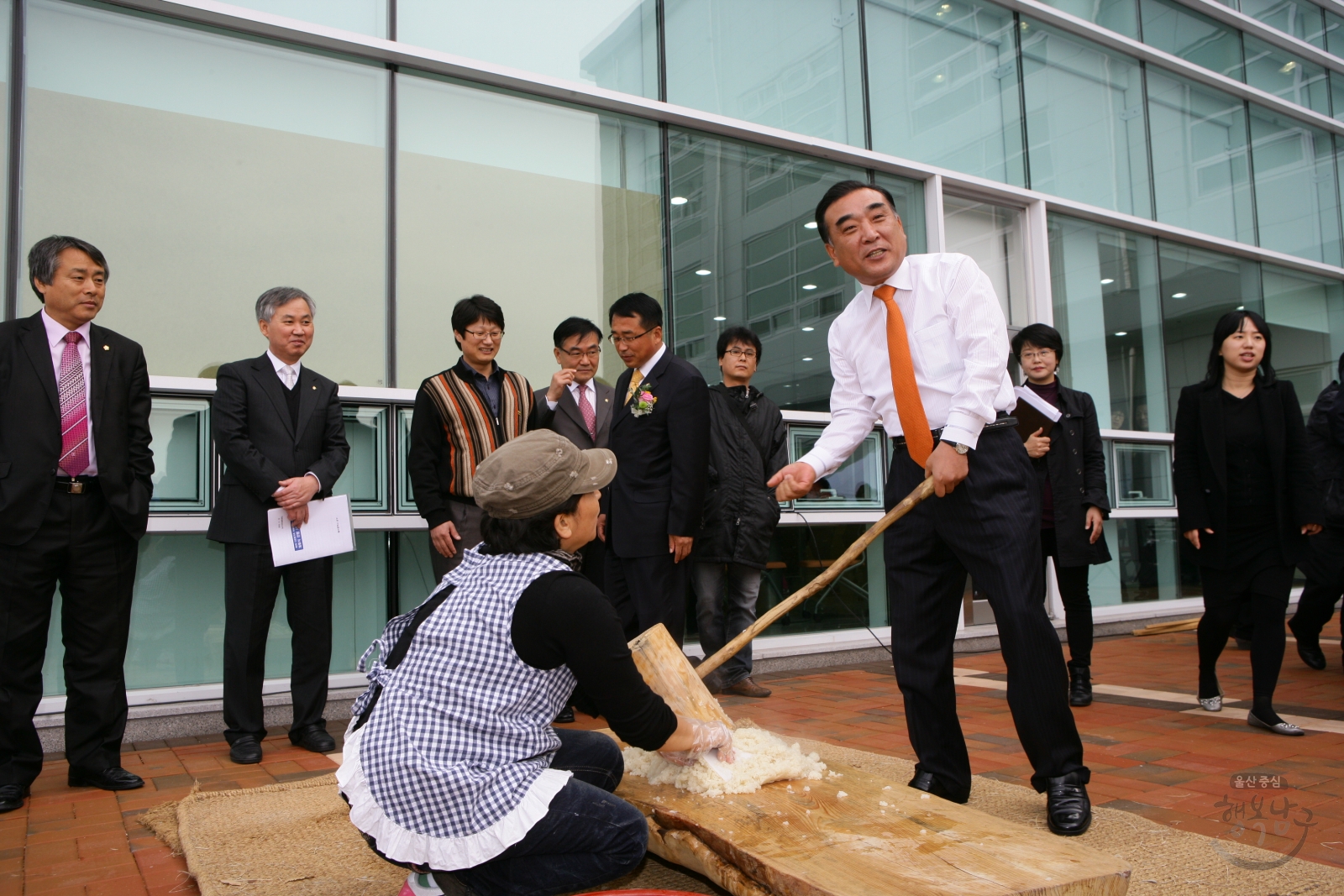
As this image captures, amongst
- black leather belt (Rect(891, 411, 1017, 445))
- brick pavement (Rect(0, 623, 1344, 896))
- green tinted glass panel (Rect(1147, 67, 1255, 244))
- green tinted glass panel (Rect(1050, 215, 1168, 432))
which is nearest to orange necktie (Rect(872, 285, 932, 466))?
black leather belt (Rect(891, 411, 1017, 445))

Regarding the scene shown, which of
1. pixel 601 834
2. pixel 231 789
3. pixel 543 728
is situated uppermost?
pixel 543 728

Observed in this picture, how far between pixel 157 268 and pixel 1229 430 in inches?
203

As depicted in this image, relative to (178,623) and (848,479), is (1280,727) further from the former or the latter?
(178,623)

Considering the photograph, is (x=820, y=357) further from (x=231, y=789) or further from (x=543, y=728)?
(x=543, y=728)

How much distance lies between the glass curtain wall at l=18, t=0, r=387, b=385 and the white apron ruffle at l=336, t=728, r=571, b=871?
11.8 feet

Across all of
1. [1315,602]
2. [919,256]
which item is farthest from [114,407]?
[1315,602]

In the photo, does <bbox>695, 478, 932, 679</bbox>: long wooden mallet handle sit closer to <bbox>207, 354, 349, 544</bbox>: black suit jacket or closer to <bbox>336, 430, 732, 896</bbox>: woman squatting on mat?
<bbox>336, 430, 732, 896</bbox>: woman squatting on mat

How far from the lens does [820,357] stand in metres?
6.91

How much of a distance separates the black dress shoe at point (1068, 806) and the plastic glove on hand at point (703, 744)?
0.93m

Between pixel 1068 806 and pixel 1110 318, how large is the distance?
23.2 feet

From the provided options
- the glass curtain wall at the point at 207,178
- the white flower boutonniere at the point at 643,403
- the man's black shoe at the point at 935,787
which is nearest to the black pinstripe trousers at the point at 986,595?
the man's black shoe at the point at 935,787

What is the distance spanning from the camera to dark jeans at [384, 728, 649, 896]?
77.8 inches

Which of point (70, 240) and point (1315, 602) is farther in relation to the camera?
point (1315, 602)

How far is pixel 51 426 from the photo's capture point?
358 cm
